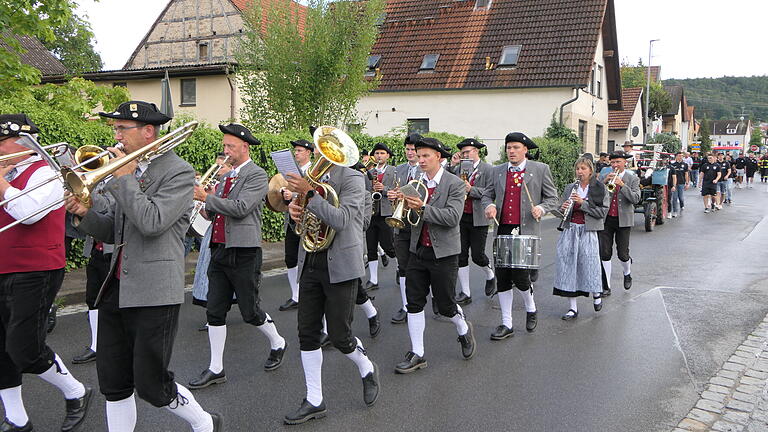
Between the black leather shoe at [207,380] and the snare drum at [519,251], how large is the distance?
298cm

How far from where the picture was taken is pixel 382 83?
27.1 meters

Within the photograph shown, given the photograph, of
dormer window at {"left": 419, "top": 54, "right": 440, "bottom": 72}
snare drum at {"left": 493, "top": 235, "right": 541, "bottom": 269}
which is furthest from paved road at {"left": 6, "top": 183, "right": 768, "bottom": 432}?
dormer window at {"left": 419, "top": 54, "right": 440, "bottom": 72}

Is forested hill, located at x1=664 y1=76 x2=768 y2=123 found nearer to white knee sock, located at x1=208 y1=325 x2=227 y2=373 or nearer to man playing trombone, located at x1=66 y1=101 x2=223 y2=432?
white knee sock, located at x1=208 y1=325 x2=227 y2=373

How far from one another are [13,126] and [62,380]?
167 cm

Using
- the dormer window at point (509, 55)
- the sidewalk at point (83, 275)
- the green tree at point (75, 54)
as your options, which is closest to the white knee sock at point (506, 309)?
the sidewalk at point (83, 275)

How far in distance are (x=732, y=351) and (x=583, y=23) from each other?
2148 cm

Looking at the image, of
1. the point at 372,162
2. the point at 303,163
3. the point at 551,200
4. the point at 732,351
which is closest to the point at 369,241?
the point at 372,162

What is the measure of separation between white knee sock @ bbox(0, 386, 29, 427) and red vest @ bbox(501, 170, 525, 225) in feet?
15.5

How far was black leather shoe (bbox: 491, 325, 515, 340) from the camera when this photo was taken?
6.65 meters

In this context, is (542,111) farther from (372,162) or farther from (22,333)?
(22,333)

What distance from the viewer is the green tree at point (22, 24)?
10.2 meters

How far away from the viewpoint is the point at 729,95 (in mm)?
118750

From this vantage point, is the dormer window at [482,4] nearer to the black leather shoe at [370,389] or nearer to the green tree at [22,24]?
the green tree at [22,24]

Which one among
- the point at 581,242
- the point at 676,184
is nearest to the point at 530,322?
the point at 581,242
